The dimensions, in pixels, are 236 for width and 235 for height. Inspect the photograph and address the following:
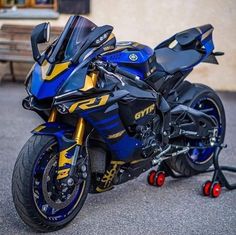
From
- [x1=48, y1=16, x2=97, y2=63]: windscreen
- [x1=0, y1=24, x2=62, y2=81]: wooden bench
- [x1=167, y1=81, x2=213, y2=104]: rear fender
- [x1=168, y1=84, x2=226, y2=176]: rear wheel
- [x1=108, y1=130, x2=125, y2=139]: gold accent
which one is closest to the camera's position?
[x1=48, y1=16, x2=97, y2=63]: windscreen

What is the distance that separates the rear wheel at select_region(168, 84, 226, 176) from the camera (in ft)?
15.9

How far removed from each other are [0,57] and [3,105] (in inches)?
69.1

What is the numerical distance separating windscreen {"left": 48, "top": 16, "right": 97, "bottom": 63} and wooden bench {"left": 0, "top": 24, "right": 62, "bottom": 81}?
6088 mm

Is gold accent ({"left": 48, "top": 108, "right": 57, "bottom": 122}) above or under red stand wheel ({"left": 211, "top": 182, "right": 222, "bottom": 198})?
above

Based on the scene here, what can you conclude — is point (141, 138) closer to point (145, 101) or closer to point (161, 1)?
point (145, 101)

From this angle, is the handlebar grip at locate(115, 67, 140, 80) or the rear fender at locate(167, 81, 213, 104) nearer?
the handlebar grip at locate(115, 67, 140, 80)

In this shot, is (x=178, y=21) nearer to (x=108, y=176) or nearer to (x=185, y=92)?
(x=185, y=92)

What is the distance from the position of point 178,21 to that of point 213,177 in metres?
5.20

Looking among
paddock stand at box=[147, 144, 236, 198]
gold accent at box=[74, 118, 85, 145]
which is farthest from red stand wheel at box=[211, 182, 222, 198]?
gold accent at box=[74, 118, 85, 145]

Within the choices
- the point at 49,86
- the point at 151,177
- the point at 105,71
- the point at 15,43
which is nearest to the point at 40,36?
the point at 49,86

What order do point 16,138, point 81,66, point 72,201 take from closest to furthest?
point 81,66, point 72,201, point 16,138

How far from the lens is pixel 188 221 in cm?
408

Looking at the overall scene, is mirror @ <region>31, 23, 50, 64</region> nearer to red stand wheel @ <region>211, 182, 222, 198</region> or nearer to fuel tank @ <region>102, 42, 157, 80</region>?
fuel tank @ <region>102, 42, 157, 80</region>

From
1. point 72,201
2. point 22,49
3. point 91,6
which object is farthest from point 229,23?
point 72,201
